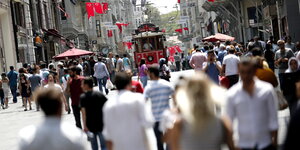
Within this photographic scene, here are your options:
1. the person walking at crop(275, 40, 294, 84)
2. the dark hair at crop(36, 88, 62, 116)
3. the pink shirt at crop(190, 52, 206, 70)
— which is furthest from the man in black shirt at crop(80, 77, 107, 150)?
the pink shirt at crop(190, 52, 206, 70)

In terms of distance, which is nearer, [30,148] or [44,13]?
[30,148]

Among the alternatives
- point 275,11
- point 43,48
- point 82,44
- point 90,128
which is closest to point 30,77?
point 90,128

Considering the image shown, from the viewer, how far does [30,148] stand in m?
5.40

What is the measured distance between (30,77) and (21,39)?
56.5ft

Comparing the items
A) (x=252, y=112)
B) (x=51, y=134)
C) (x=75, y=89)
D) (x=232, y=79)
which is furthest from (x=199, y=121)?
(x=232, y=79)

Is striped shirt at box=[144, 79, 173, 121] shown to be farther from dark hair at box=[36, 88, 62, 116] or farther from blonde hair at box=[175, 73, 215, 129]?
blonde hair at box=[175, 73, 215, 129]

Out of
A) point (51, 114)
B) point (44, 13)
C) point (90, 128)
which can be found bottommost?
point (90, 128)

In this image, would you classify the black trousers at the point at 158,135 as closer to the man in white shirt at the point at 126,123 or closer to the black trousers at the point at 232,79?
the man in white shirt at the point at 126,123

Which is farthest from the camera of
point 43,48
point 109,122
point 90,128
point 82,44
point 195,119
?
point 82,44

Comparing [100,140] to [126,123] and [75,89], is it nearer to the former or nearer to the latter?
[126,123]

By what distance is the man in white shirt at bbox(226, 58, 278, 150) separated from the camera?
260 inches

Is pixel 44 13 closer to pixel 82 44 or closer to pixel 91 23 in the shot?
pixel 82 44

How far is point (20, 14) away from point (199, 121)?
37865 mm

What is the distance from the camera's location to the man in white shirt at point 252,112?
661 centimetres
